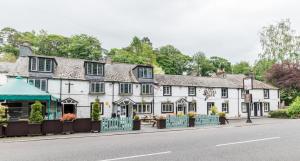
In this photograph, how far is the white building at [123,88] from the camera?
102 ft

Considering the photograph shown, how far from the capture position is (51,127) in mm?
18578

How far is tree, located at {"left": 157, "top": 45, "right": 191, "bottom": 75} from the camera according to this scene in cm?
7594

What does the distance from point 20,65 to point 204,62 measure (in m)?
60.1

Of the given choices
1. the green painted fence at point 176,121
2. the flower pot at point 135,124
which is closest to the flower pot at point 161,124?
the green painted fence at point 176,121

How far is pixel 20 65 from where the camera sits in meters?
31.0

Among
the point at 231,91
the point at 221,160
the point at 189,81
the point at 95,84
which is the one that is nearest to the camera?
the point at 221,160

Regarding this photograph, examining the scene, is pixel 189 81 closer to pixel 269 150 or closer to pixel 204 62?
pixel 269 150

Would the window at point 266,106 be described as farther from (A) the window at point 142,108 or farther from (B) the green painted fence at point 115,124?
(B) the green painted fence at point 115,124

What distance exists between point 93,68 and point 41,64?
6.06 meters

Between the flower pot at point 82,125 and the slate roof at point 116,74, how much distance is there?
43.0 feet

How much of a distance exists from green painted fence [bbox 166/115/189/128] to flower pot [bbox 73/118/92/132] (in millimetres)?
7228

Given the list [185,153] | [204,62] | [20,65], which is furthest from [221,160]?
[204,62]

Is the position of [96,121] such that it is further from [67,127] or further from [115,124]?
[67,127]

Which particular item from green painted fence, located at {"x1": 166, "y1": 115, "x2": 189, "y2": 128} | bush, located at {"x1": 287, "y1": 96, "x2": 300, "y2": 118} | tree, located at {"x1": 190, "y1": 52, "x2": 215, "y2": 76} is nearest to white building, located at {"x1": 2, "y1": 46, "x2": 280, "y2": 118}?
bush, located at {"x1": 287, "y1": 96, "x2": 300, "y2": 118}
